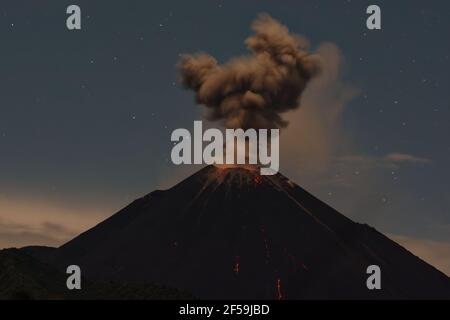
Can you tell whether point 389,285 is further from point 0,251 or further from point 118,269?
point 0,251

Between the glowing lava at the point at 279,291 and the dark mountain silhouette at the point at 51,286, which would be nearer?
the dark mountain silhouette at the point at 51,286

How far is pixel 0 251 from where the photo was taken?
136 m

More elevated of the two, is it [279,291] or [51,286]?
[279,291]

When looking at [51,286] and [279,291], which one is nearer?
[51,286]

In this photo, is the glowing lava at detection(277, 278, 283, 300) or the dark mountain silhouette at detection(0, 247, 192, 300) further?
the glowing lava at detection(277, 278, 283, 300)

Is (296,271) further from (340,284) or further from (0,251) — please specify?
(0,251)
